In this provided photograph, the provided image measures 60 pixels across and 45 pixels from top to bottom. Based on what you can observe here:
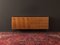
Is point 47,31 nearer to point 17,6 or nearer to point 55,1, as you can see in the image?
point 55,1

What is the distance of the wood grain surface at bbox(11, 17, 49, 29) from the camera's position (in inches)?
169

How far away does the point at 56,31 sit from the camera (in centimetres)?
448

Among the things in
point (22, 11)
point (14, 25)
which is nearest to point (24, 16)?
point (22, 11)

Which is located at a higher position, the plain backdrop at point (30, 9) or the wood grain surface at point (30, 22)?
the plain backdrop at point (30, 9)

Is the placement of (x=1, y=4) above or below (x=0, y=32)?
above

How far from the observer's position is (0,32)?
14.6ft

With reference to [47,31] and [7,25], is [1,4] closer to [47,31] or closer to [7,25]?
[7,25]

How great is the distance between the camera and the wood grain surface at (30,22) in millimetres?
4301

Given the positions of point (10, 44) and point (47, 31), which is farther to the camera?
point (47, 31)

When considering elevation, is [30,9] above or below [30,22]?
above

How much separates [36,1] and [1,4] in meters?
1.32

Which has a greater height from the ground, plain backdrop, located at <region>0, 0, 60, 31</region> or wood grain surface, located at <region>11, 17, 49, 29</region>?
plain backdrop, located at <region>0, 0, 60, 31</region>

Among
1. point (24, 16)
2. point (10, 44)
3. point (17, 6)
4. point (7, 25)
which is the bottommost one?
point (10, 44)

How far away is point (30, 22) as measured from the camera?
4316 mm
